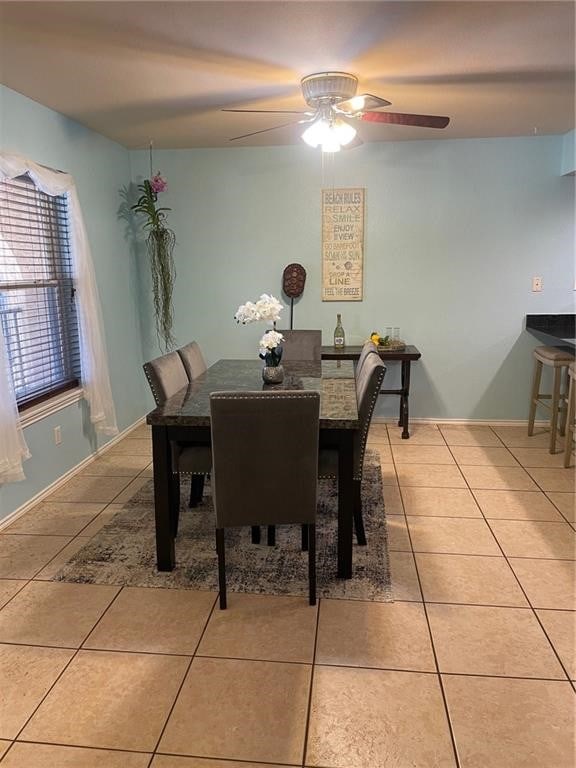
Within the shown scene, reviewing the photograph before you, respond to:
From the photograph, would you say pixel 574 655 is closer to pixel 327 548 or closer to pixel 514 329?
pixel 327 548

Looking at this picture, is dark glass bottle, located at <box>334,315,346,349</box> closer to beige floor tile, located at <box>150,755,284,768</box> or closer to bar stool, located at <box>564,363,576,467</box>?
bar stool, located at <box>564,363,576,467</box>

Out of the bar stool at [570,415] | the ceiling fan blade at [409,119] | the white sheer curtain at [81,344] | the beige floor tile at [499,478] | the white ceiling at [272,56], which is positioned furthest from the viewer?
the bar stool at [570,415]

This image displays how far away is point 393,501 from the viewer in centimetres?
334

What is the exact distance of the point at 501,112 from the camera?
361cm

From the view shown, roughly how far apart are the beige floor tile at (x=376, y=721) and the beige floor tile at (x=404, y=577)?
0.47 m

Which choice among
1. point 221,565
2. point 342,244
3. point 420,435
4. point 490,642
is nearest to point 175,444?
point 221,565

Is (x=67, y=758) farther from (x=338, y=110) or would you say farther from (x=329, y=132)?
(x=338, y=110)

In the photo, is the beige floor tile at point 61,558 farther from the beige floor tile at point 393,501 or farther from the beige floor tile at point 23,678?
the beige floor tile at point 393,501

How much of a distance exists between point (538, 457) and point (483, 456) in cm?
38

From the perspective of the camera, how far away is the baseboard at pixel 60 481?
10.3ft

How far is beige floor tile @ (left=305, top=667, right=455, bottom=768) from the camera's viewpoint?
1.62m

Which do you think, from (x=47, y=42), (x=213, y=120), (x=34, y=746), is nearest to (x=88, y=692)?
(x=34, y=746)

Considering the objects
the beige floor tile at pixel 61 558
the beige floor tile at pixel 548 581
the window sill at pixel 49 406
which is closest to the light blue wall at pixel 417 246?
the window sill at pixel 49 406

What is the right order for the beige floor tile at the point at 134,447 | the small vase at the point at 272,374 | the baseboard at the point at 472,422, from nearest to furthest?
the small vase at the point at 272,374, the beige floor tile at the point at 134,447, the baseboard at the point at 472,422
